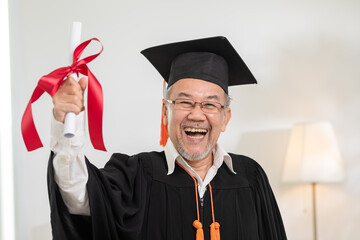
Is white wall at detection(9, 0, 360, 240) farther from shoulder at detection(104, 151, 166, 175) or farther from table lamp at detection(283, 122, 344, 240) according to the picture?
shoulder at detection(104, 151, 166, 175)

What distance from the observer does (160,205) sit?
2.13 metres

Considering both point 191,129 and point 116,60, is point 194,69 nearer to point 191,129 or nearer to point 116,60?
point 191,129

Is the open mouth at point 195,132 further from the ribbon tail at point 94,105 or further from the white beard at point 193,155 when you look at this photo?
the ribbon tail at point 94,105

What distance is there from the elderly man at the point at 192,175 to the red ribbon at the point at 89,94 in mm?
316

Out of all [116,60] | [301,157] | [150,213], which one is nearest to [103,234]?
[150,213]

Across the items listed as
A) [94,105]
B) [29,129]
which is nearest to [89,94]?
[94,105]

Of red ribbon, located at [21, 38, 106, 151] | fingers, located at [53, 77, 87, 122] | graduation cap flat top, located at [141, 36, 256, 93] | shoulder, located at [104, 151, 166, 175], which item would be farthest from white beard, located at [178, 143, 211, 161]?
fingers, located at [53, 77, 87, 122]

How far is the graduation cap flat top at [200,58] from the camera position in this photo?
7.41 ft

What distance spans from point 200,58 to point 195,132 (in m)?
0.38

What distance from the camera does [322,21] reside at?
3525 millimetres

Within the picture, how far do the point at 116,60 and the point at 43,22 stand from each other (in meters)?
0.53

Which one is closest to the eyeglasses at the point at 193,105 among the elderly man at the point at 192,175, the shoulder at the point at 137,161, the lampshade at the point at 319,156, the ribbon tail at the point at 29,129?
the elderly man at the point at 192,175

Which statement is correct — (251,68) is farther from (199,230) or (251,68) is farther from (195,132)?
(199,230)

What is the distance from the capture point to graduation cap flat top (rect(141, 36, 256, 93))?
226 centimetres
